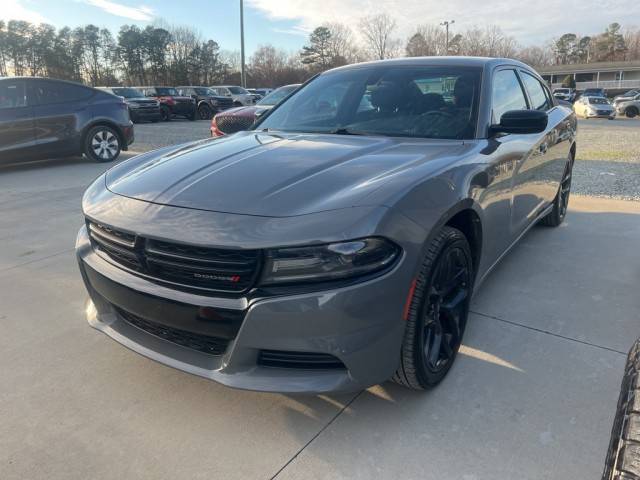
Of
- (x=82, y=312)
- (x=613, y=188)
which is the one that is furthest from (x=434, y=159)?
(x=613, y=188)

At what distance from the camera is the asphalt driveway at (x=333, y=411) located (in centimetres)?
187

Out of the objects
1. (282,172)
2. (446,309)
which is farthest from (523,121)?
(282,172)

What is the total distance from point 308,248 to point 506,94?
2.28 meters

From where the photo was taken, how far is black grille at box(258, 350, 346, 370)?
1811 mm

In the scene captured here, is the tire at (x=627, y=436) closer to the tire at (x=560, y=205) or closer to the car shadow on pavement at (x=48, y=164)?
the tire at (x=560, y=205)

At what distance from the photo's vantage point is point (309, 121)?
323 centimetres

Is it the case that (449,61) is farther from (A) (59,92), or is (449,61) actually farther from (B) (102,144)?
(B) (102,144)

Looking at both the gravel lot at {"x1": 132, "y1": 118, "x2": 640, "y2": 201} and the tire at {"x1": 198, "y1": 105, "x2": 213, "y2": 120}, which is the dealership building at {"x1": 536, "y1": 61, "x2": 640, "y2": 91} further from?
the gravel lot at {"x1": 132, "y1": 118, "x2": 640, "y2": 201}

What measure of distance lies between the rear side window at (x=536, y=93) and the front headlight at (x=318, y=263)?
113 inches

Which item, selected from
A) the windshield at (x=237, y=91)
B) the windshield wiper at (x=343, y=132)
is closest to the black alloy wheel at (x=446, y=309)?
the windshield wiper at (x=343, y=132)

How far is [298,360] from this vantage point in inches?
71.9

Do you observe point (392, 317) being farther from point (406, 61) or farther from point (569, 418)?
point (406, 61)

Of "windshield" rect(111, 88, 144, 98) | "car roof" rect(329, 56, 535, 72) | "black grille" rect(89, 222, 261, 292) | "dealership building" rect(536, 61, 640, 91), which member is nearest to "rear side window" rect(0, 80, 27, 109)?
"car roof" rect(329, 56, 535, 72)

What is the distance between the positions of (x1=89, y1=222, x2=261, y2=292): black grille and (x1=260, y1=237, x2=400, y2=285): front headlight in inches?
2.6
